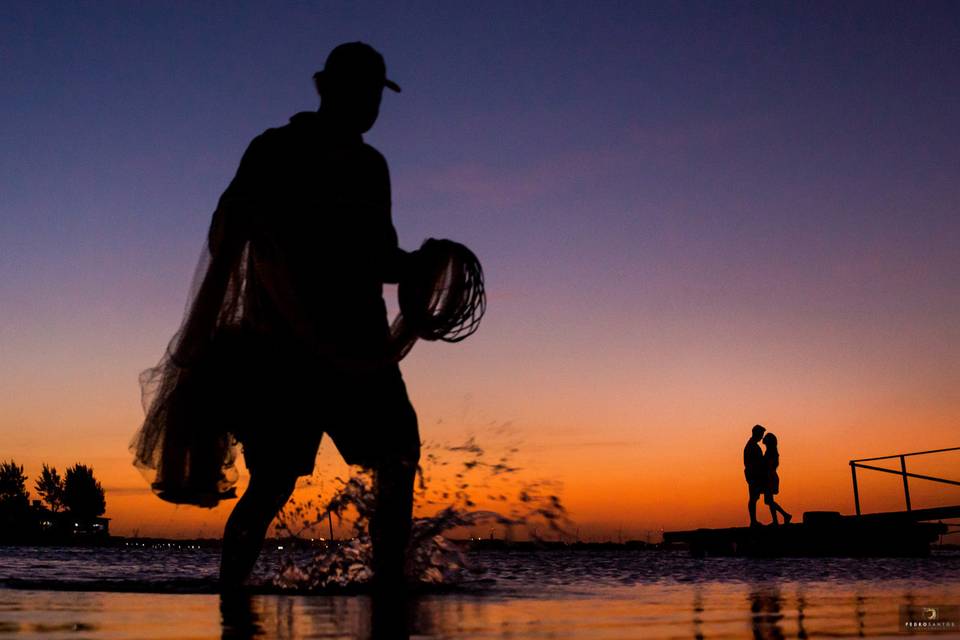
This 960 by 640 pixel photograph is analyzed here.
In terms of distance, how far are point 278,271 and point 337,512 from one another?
9.56 feet

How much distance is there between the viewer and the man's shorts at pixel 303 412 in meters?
4.55

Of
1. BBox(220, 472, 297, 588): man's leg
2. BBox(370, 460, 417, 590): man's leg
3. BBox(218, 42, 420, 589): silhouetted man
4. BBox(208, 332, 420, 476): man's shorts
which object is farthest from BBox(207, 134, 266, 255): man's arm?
BBox(370, 460, 417, 590): man's leg

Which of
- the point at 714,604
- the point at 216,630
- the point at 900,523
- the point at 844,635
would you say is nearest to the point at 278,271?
the point at 216,630

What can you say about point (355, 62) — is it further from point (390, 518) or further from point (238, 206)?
point (390, 518)

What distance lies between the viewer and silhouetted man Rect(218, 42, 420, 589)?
4.55m

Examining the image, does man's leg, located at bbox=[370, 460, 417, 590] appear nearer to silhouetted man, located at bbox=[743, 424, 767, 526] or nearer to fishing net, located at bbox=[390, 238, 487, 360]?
fishing net, located at bbox=[390, 238, 487, 360]

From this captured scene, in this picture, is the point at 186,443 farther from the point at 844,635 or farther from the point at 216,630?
the point at 844,635

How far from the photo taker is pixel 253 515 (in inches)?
178

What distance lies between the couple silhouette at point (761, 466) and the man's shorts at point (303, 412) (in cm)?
1437

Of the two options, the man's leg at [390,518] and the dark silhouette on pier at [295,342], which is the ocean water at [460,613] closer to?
the man's leg at [390,518]

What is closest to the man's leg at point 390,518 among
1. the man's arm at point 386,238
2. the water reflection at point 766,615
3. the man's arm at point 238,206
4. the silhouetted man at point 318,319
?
the silhouetted man at point 318,319

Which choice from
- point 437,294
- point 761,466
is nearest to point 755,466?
point 761,466

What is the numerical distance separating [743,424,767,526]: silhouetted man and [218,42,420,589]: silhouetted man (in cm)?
1423

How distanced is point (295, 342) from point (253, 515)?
31.1 inches
